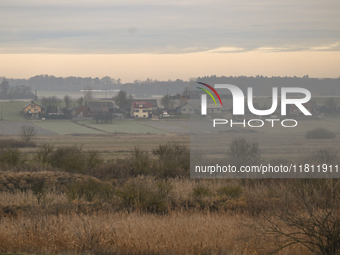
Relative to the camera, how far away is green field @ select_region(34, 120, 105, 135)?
88762mm

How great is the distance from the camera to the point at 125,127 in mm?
99812

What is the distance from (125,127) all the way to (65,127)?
14341mm

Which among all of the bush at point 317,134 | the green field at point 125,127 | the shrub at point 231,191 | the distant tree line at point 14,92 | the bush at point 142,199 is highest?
the distant tree line at point 14,92

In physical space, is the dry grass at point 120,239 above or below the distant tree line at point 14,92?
below

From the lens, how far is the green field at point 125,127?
9212 centimetres

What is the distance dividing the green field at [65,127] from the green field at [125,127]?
373 cm

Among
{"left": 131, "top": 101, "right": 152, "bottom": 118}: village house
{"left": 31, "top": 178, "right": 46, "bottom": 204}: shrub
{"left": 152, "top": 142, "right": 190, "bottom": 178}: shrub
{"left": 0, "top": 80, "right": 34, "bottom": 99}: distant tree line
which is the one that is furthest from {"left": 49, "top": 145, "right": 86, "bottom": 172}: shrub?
{"left": 0, "top": 80, "right": 34, "bottom": 99}: distant tree line

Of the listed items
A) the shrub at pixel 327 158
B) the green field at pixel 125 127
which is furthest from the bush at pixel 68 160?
the green field at pixel 125 127

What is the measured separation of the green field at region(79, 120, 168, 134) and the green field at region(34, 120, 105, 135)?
12.2 feet

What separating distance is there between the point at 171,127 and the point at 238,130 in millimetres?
66524

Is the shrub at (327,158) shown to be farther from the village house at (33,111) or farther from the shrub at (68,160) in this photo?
the village house at (33,111)

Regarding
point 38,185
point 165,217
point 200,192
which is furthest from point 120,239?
point 38,185

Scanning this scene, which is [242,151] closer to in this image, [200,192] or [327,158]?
[327,158]

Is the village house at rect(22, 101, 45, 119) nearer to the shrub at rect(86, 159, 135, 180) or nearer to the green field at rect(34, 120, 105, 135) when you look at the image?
the green field at rect(34, 120, 105, 135)
